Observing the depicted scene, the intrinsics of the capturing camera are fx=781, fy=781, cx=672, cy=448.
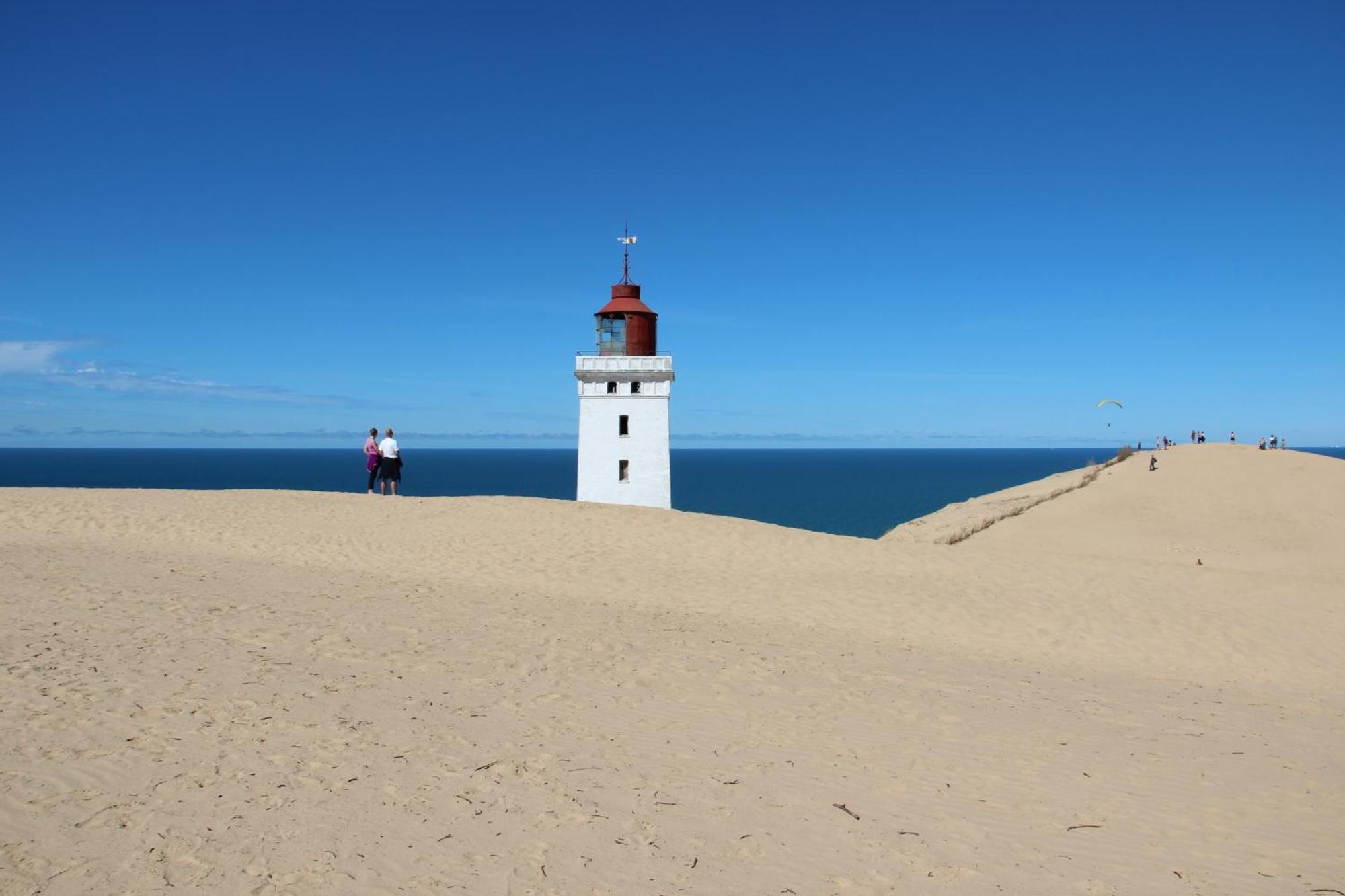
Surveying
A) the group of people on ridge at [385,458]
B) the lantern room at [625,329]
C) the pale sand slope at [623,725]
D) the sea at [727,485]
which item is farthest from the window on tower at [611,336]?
the sea at [727,485]

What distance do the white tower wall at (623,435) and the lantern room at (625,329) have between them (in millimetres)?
625

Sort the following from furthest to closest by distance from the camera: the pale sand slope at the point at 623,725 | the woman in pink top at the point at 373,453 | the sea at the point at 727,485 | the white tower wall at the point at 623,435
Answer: the sea at the point at 727,485
the white tower wall at the point at 623,435
the woman in pink top at the point at 373,453
the pale sand slope at the point at 623,725

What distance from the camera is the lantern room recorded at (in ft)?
114

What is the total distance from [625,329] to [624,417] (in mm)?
3952

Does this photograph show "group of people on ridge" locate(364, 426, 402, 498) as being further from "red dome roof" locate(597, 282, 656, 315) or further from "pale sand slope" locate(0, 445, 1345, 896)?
"red dome roof" locate(597, 282, 656, 315)

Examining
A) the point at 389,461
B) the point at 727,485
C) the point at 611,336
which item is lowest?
the point at 727,485

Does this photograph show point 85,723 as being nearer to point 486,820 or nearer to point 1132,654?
point 486,820

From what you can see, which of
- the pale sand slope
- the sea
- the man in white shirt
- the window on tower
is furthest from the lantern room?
the sea

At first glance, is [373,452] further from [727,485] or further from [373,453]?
[727,485]

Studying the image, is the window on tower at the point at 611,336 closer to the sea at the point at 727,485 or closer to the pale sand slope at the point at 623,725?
the pale sand slope at the point at 623,725

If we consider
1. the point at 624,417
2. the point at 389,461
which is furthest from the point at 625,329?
the point at 389,461

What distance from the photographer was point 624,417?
115 ft

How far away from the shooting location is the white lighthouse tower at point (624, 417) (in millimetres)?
34812

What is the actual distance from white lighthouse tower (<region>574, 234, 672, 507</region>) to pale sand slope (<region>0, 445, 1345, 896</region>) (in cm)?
1589
